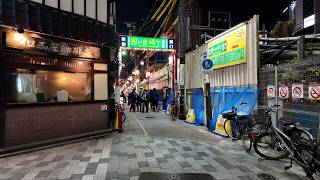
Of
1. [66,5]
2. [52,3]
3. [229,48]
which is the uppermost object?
[66,5]

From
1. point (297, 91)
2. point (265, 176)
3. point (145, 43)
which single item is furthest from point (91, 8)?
point (265, 176)

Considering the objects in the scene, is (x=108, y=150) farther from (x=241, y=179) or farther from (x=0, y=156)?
(x=241, y=179)

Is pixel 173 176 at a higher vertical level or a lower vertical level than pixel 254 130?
lower

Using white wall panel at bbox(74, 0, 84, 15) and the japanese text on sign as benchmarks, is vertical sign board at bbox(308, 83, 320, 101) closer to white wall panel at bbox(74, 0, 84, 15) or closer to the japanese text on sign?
white wall panel at bbox(74, 0, 84, 15)

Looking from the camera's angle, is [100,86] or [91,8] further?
[100,86]

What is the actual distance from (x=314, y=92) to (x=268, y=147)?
2560mm

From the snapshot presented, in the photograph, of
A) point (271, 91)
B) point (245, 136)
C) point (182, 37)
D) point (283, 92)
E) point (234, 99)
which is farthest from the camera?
point (182, 37)

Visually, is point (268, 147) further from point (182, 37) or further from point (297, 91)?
point (182, 37)

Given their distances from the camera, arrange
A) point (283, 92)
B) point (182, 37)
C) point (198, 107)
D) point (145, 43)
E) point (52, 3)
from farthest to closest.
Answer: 1. point (145, 43)
2. point (182, 37)
3. point (198, 107)
4. point (52, 3)
5. point (283, 92)

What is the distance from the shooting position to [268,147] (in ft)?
26.7

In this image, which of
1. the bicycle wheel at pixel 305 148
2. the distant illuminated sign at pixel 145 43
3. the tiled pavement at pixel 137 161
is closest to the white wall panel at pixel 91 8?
the tiled pavement at pixel 137 161

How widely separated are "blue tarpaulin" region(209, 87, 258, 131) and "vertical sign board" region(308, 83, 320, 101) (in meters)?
2.88

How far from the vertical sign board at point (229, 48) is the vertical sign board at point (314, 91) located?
3805 millimetres

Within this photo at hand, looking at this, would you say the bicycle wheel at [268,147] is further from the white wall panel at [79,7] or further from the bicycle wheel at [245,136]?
the white wall panel at [79,7]
